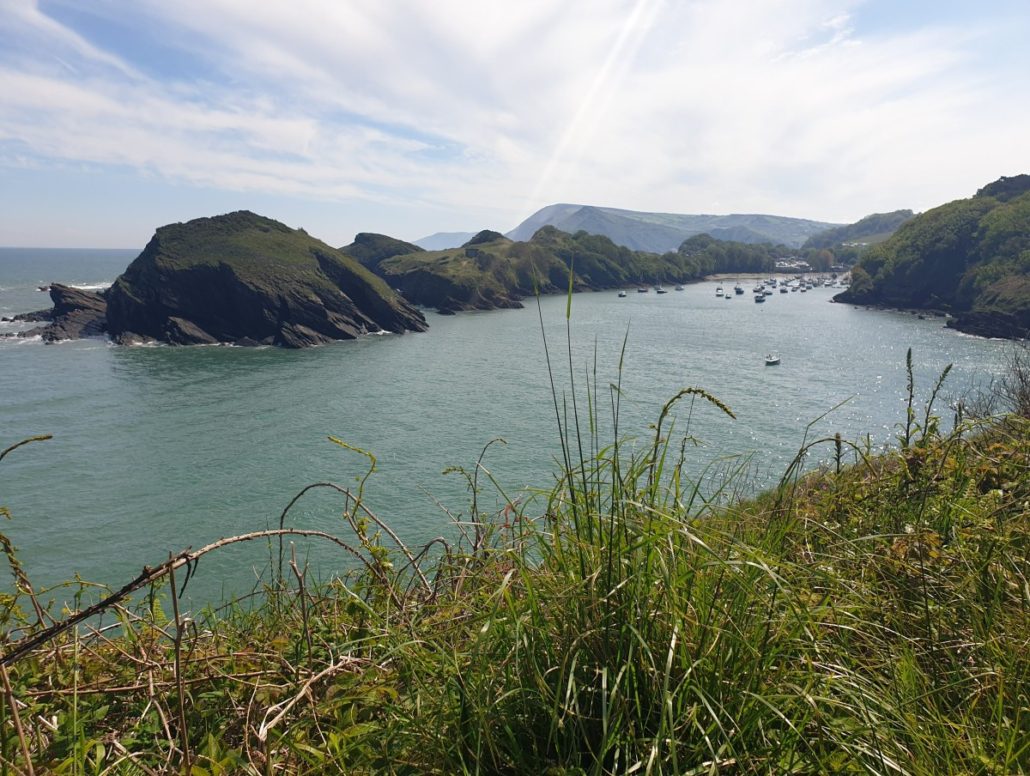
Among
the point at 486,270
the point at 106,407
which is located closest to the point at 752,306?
the point at 486,270

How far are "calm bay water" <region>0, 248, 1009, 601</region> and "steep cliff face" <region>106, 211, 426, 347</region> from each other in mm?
4826

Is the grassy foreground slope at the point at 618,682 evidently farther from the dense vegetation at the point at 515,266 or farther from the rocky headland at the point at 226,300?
the dense vegetation at the point at 515,266

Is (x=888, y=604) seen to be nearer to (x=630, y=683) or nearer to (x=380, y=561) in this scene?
(x=630, y=683)

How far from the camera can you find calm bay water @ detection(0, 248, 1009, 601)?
63.8 ft

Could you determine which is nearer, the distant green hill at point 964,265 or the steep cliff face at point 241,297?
the steep cliff face at point 241,297

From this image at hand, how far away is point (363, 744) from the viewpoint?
1.68 metres

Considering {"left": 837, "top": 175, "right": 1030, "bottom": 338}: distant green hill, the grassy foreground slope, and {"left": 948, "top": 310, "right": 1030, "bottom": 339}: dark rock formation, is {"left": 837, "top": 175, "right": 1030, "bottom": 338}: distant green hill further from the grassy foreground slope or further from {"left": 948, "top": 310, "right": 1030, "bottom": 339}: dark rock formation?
the grassy foreground slope

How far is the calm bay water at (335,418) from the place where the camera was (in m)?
19.5

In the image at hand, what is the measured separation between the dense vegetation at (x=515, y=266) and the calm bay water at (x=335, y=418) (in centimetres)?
2700

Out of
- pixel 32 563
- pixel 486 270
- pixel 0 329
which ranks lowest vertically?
pixel 32 563

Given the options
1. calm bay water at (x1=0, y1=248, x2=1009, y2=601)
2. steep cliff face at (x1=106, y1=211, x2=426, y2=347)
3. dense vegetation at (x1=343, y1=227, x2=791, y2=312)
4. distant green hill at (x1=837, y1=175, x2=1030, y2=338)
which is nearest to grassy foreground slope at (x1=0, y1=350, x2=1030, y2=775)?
calm bay water at (x1=0, y1=248, x2=1009, y2=601)

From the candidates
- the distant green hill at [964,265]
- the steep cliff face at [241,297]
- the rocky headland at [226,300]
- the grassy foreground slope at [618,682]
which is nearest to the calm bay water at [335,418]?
the grassy foreground slope at [618,682]

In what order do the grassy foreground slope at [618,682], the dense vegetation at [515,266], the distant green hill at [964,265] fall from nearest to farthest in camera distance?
the grassy foreground slope at [618,682] → the distant green hill at [964,265] → the dense vegetation at [515,266]

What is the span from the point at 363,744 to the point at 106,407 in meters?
40.9
